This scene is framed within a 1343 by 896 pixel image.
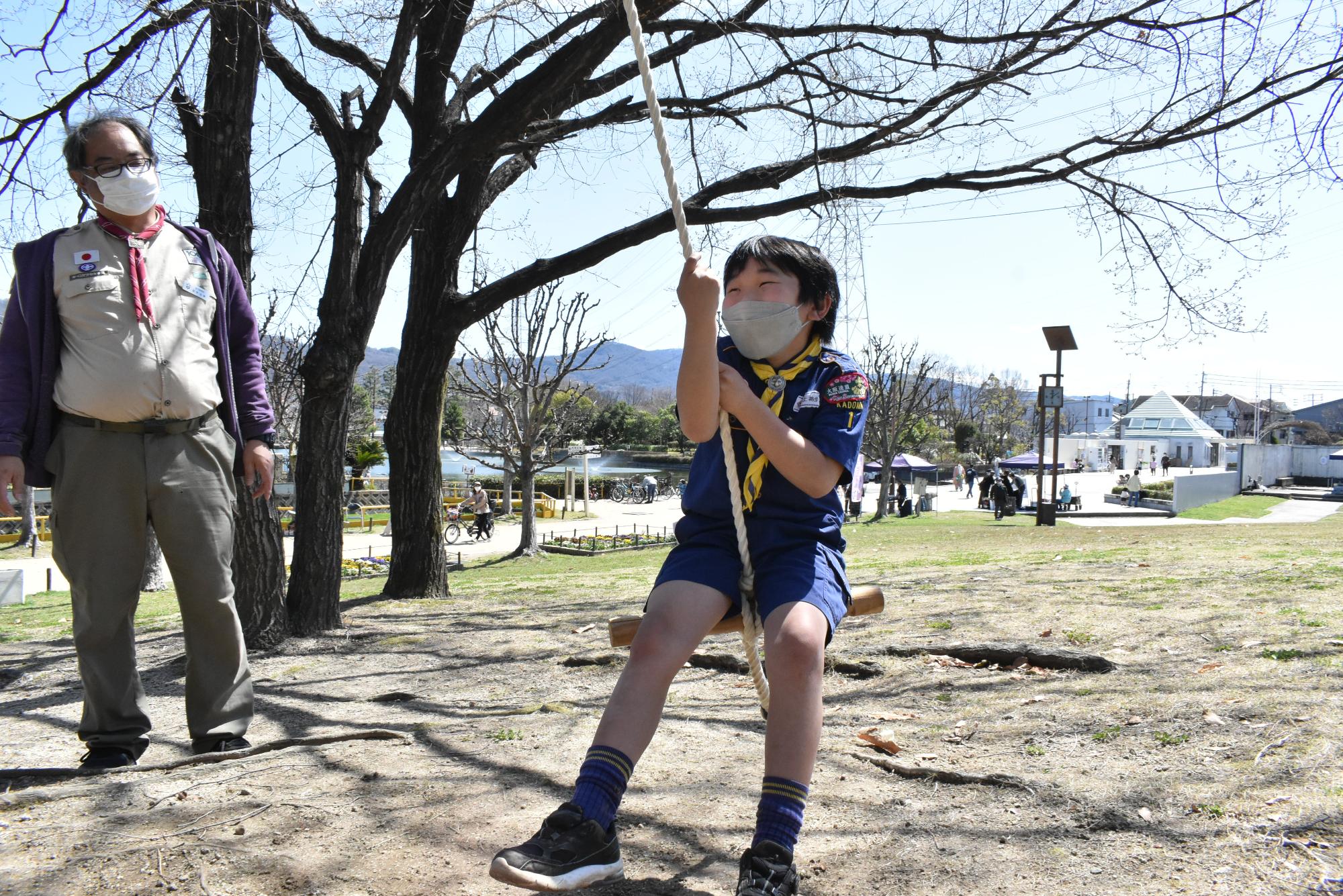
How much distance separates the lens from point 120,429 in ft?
9.00

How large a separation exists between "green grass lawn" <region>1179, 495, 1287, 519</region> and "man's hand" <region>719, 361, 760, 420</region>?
29502 mm

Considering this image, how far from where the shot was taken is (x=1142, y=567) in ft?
22.3

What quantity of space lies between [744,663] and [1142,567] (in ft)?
13.1

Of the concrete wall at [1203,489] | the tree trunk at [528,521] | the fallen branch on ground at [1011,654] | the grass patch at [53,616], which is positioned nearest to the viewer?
the fallen branch on ground at [1011,654]

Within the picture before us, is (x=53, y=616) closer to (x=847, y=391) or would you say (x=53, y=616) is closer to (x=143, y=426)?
(x=143, y=426)

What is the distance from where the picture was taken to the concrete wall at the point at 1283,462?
4666cm

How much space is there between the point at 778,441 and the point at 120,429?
1.91 meters

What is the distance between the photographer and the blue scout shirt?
7.70 feet

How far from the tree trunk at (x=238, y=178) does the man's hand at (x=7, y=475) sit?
2106 mm

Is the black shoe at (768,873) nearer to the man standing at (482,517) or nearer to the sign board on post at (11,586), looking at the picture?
the sign board on post at (11,586)

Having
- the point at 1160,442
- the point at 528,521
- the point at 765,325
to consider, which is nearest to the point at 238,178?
the point at 765,325

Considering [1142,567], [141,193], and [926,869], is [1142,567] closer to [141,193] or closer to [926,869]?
[926,869]

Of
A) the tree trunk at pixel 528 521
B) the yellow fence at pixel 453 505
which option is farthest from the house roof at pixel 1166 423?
A: the tree trunk at pixel 528 521

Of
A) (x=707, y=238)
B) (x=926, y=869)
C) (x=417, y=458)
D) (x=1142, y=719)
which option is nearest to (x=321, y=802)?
(x=926, y=869)
